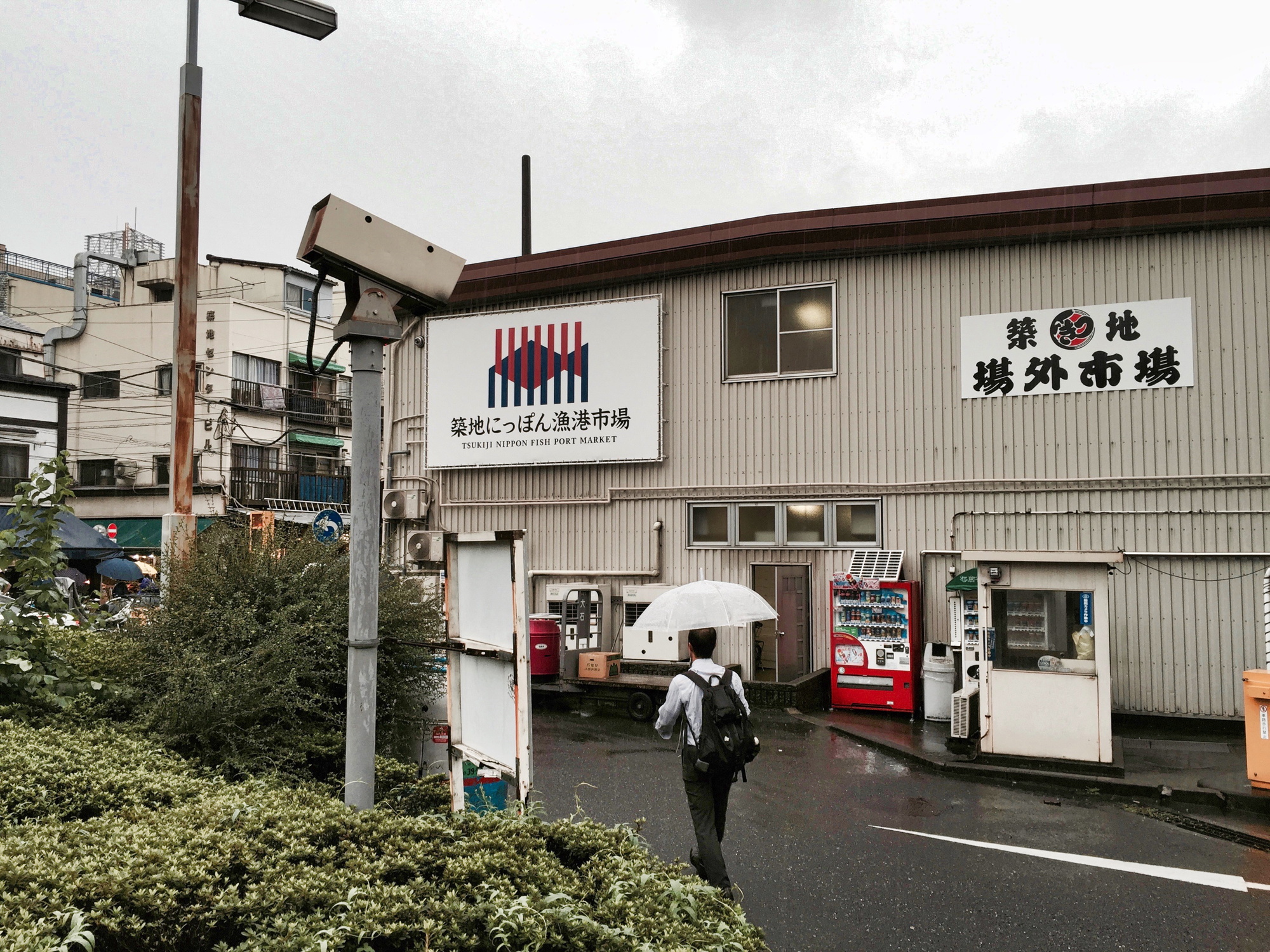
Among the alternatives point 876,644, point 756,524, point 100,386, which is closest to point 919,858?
point 876,644

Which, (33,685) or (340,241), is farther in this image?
(33,685)

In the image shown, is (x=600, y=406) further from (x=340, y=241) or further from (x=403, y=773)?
(x=340, y=241)

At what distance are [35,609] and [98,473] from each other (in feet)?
146

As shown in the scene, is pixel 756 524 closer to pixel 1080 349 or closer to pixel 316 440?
pixel 1080 349

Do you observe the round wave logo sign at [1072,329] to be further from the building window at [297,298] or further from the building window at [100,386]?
the building window at [100,386]

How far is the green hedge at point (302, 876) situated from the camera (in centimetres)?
304

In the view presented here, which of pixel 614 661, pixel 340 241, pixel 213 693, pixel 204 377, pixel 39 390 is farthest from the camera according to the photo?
pixel 204 377

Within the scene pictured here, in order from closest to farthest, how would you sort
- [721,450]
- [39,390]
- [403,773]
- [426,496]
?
[403,773] < [721,450] < [426,496] < [39,390]

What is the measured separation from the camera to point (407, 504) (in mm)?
20656

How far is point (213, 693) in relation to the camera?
5.59 metres

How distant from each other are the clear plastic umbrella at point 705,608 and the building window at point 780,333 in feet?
22.4

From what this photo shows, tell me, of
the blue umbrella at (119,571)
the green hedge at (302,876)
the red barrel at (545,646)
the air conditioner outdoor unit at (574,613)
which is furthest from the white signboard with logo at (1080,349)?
the blue umbrella at (119,571)

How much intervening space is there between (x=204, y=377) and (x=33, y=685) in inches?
1732

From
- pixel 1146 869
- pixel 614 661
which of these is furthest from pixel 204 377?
pixel 1146 869
